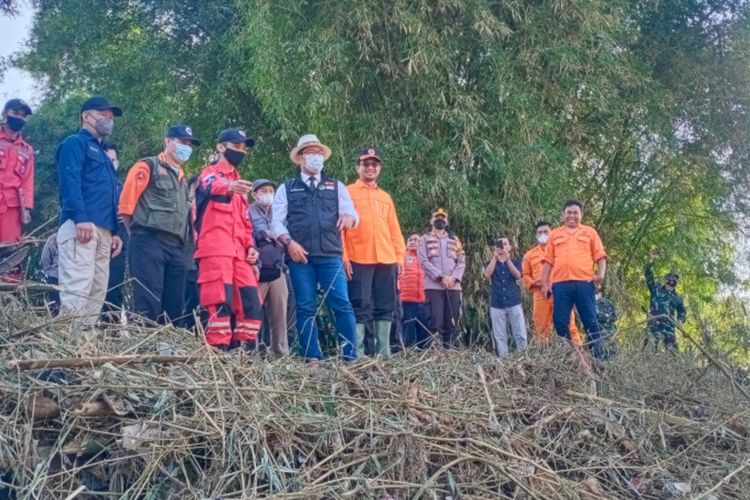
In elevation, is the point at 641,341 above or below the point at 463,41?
below

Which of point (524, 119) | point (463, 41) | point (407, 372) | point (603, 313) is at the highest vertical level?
point (463, 41)

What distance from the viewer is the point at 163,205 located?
578cm

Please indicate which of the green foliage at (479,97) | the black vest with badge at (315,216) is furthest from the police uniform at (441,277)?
the black vest with badge at (315,216)

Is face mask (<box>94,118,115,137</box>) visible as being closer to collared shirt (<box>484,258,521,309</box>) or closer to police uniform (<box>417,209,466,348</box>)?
police uniform (<box>417,209,466,348</box>)

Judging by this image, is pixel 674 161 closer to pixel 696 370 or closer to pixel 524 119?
pixel 524 119

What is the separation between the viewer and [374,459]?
338 cm

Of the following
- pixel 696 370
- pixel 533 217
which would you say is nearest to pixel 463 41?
pixel 533 217

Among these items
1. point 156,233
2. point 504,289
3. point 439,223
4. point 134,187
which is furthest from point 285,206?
point 504,289

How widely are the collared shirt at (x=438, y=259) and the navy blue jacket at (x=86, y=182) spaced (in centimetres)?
371

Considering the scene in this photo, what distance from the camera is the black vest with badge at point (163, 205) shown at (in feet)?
18.7

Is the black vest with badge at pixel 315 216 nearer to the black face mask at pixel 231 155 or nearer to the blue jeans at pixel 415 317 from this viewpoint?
the black face mask at pixel 231 155

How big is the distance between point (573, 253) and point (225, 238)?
368cm

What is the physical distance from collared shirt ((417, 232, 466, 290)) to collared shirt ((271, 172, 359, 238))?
248 cm

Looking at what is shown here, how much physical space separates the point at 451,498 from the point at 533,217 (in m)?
8.20
